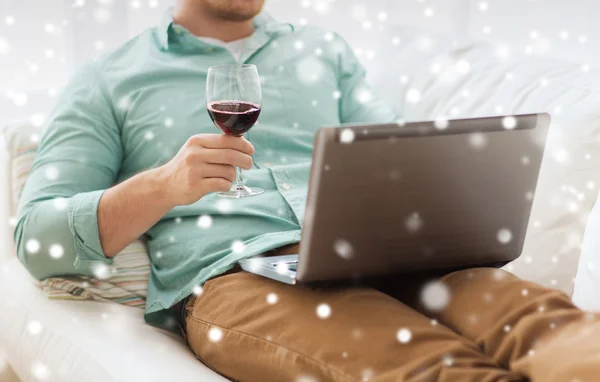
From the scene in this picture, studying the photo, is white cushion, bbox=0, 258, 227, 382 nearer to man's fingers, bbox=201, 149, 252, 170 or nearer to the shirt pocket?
man's fingers, bbox=201, 149, 252, 170

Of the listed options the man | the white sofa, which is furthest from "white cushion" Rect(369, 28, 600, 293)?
the man

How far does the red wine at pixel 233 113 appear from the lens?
1253 mm

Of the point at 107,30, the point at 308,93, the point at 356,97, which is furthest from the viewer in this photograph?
the point at 107,30

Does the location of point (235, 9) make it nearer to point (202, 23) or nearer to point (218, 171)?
point (202, 23)

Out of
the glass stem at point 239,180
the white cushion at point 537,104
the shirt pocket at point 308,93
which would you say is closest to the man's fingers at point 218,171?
the glass stem at point 239,180

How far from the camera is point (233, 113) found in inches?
49.1

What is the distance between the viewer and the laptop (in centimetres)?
100

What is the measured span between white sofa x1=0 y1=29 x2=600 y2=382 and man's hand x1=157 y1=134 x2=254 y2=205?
29cm

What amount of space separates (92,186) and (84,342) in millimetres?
369

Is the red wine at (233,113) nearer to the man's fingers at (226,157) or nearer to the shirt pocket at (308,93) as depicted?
the man's fingers at (226,157)

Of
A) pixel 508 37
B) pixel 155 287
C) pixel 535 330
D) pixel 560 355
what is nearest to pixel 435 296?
pixel 535 330

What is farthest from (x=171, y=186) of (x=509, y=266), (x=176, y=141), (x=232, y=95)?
(x=509, y=266)

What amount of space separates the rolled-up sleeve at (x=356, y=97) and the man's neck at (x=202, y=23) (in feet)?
0.97

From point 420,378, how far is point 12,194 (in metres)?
1.14
